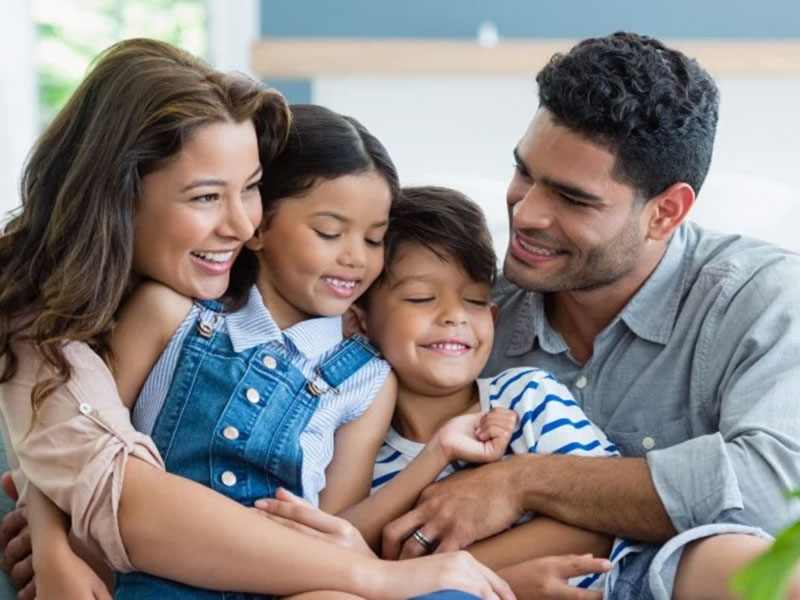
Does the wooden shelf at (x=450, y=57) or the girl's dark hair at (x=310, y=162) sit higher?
the girl's dark hair at (x=310, y=162)

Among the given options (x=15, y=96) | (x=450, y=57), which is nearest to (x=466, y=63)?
(x=450, y=57)

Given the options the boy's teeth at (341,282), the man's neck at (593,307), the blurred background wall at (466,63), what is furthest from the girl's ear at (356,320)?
the blurred background wall at (466,63)

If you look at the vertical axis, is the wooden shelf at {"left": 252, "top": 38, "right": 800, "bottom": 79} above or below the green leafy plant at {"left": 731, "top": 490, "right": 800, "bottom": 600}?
below

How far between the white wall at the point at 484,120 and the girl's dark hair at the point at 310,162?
2166mm

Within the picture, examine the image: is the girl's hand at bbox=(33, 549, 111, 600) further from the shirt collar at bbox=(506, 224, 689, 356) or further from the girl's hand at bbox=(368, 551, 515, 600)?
the shirt collar at bbox=(506, 224, 689, 356)

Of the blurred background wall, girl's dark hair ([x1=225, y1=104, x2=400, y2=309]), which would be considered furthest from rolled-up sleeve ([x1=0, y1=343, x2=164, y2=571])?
the blurred background wall

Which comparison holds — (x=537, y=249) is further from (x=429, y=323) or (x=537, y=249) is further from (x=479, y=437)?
(x=479, y=437)

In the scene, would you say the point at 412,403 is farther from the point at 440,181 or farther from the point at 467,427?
the point at 440,181

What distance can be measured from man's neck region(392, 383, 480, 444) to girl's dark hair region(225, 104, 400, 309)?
0.29m

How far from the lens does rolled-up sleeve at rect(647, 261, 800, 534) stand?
173cm

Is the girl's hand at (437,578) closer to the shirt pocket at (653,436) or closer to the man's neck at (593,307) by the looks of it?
the shirt pocket at (653,436)

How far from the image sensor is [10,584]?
1854 millimetres

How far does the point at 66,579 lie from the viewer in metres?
1.64

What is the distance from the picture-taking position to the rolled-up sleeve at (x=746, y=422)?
1.73 m
